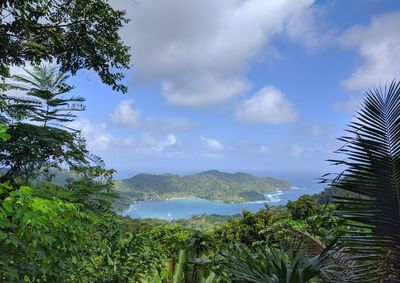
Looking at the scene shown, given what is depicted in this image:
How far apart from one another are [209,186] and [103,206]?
3619 inches

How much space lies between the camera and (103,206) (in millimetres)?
4297

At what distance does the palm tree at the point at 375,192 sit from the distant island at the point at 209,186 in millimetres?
69708

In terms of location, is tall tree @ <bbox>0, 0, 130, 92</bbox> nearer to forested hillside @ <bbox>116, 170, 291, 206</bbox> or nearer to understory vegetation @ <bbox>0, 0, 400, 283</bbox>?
understory vegetation @ <bbox>0, 0, 400, 283</bbox>

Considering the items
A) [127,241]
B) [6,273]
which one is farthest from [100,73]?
[6,273]

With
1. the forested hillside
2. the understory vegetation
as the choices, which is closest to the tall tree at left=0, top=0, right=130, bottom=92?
the understory vegetation

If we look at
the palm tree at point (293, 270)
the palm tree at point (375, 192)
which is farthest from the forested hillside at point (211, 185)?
the palm tree at point (375, 192)

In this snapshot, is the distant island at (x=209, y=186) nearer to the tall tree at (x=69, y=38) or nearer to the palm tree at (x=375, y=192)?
the tall tree at (x=69, y=38)

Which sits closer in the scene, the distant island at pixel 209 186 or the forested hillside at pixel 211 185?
the distant island at pixel 209 186

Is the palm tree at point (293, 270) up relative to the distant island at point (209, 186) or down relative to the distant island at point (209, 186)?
down

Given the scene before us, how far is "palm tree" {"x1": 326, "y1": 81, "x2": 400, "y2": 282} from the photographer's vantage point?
1475 mm

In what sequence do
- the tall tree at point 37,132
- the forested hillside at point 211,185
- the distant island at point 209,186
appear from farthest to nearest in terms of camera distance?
1. the forested hillside at point 211,185
2. the distant island at point 209,186
3. the tall tree at point 37,132

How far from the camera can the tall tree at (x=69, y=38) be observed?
15.8ft

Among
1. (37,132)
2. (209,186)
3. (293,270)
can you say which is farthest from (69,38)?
(209,186)

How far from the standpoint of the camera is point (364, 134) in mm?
1594
